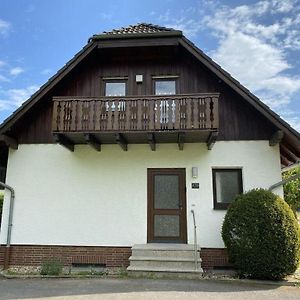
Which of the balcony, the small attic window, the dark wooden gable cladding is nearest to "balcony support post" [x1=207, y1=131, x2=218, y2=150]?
the balcony

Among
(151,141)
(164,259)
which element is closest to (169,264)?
(164,259)

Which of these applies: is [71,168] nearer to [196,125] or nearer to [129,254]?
[129,254]

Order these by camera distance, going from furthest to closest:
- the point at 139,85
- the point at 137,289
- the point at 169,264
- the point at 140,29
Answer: the point at 140,29 < the point at 139,85 < the point at 169,264 < the point at 137,289

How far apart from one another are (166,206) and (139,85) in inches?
151

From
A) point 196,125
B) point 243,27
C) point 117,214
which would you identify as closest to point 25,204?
point 117,214

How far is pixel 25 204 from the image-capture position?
10.5 metres

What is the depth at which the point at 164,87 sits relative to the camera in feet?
36.5

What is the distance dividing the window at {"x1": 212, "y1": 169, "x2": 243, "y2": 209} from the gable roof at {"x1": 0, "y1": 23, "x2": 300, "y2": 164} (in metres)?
1.84

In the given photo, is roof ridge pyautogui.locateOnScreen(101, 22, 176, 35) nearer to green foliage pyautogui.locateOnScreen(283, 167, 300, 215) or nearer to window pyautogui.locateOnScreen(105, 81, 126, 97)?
window pyautogui.locateOnScreen(105, 81, 126, 97)

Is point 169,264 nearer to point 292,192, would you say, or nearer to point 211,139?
point 211,139

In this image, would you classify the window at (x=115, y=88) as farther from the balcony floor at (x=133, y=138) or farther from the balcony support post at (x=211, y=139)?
the balcony support post at (x=211, y=139)

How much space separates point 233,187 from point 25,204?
619 cm

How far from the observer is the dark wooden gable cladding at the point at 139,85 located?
10.4 meters

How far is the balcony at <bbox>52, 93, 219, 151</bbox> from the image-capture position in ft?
31.0
